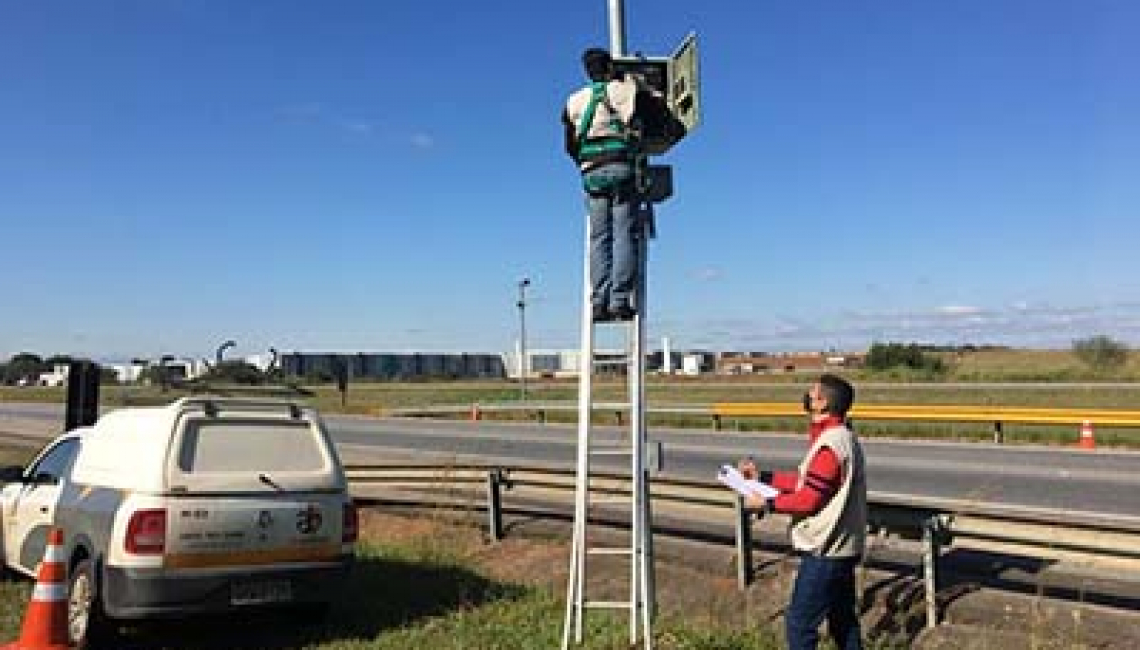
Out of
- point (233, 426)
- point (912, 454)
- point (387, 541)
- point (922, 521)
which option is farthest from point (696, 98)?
point (912, 454)

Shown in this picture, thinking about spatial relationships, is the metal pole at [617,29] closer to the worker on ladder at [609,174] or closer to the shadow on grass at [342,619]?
the worker on ladder at [609,174]

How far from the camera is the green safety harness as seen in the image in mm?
5941

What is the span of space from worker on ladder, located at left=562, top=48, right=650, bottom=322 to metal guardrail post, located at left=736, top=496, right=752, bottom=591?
2.79 metres

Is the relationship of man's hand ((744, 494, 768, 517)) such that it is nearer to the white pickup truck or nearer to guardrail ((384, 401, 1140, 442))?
the white pickup truck

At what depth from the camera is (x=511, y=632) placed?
305 inches

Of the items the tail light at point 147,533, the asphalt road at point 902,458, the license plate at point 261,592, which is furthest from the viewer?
the asphalt road at point 902,458

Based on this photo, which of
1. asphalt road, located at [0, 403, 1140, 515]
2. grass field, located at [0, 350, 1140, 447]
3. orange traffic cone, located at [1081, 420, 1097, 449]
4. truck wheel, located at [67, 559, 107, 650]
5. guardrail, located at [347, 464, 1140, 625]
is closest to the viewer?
guardrail, located at [347, 464, 1140, 625]

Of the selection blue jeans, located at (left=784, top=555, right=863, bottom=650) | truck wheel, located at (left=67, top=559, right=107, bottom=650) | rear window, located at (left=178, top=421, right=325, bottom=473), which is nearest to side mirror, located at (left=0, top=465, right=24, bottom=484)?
truck wheel, located at (left=67, top=559, right=107, bottom=650)

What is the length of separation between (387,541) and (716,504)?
4591 millimetres

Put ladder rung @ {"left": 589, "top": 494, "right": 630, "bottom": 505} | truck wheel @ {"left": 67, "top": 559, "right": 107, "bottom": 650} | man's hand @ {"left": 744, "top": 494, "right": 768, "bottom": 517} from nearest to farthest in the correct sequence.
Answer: man's hand @ {"left": 744, "top": 494, "right": 768, "bottom": 517} < truck wheel @ {"left": 67, "top": 559, "right": 107, "bottom": 650} < ladder rung @ {"left": 589, "top": 494, "right": 630, "bottom": 505}

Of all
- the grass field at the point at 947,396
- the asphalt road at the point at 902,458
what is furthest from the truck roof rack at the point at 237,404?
the asphalt road at the point at 902,458

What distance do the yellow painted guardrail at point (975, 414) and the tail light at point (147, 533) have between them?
19181mm

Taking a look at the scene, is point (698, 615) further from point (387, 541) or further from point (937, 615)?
point (387, 541)

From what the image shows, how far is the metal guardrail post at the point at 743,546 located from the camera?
8.28 metres
